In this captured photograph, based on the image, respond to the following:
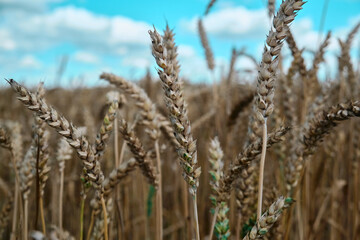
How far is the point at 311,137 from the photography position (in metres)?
0.99

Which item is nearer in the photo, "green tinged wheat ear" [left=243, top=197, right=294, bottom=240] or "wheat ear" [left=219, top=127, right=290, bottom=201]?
"green tinged wheat ear" [left=243, top=197, right=294, bottom=240]

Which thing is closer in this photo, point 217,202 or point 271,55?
point 271,55

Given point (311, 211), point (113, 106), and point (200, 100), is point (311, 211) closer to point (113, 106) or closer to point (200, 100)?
point (113, 106)

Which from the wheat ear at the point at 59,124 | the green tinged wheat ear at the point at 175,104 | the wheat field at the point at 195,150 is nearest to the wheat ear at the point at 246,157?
the wheat field at the point at 195,150

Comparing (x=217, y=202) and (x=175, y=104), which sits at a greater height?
(x=175, y=104)

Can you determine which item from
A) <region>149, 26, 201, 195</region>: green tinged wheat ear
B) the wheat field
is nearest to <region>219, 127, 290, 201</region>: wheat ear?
the wheat field

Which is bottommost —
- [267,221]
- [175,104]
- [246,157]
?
[267,221]

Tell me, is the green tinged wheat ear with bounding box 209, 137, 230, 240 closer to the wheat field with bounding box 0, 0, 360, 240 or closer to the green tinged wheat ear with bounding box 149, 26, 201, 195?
the wheat field with bounding box 0, 0, 360, 240

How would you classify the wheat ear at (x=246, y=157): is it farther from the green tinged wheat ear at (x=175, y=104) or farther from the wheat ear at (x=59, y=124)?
the wheat ear at (x=59, y=124)

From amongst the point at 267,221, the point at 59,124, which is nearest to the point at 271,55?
the point at 267,221

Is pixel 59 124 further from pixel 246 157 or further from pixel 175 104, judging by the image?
pixel 246 157

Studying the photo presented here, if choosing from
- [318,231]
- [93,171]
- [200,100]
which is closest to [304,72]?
[318,231]

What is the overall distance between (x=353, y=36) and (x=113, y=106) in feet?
5.82

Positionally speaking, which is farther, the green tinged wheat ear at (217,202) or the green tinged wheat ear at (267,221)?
the green tinged wheat ear at (217,202)
